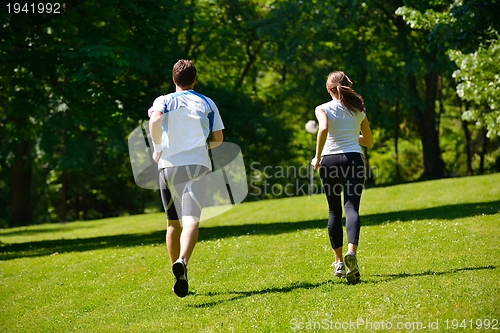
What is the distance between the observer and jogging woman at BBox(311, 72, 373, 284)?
7.34m

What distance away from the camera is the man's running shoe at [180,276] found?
6730 millimetres

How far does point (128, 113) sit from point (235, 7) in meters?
19.6

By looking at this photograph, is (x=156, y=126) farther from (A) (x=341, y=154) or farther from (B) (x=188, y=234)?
(A) (x=341, y=154)

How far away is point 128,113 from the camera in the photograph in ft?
59.4

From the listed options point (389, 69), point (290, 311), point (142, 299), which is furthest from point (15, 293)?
point (389, 69)

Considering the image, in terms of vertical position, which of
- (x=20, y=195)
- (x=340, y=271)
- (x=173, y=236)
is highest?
(x=173, y=236)

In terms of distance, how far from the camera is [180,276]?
6.79 meters

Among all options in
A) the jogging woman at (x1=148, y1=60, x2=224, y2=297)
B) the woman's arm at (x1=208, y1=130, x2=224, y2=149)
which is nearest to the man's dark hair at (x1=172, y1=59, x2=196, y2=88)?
the jogging woman at (x1=148, y1=60, x2=224, y2=297)

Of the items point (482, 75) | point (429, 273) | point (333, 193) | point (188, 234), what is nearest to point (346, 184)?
point (333, 193)

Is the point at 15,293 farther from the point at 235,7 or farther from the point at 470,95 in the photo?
the point at 235,7

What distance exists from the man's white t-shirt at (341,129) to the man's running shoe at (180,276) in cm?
210

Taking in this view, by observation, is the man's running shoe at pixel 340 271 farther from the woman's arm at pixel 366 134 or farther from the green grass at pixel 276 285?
the woman's arm at pixel 366 134

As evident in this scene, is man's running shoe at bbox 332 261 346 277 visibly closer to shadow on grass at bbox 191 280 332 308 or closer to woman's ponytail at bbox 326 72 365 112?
shadow on grass at bbox 191 280 332 308

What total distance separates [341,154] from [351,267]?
4.14ft
